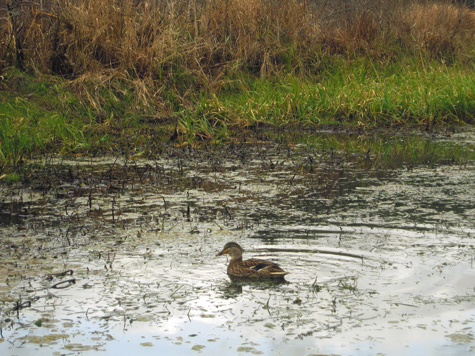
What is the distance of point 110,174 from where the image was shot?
775cm

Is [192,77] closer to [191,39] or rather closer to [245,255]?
[191,39]

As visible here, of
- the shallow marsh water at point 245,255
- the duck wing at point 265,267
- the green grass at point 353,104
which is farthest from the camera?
the green grass at point 353,104

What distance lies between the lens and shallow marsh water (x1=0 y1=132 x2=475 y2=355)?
3742 millimetres

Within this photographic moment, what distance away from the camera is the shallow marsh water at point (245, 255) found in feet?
12.3

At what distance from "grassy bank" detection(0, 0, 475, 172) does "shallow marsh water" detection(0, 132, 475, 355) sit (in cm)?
204

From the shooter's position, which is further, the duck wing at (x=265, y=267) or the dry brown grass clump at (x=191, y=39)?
the dry brown grass clump at (x=191, y=39)

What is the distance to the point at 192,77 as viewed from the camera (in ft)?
38.0

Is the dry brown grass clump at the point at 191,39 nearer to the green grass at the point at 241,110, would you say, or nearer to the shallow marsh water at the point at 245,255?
the green grass at the point at 241,110

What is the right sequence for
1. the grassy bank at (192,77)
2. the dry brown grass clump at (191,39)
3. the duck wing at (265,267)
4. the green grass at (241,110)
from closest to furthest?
the duck wing at (265,267) → the green grass at (241,110) → the grassy bank at (192,77) → the dry brown grass clump at (191,39)

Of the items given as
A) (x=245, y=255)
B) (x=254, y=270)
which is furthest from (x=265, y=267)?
(x=245, y=255)

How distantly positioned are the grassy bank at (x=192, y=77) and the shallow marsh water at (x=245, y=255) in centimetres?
204

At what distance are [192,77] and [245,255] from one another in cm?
680

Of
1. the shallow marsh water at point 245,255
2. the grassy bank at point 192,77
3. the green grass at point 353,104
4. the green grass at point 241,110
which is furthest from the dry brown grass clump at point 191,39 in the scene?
the shallow marsh water at point 245,255

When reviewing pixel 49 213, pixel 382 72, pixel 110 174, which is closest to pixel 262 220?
pixel 49 213
